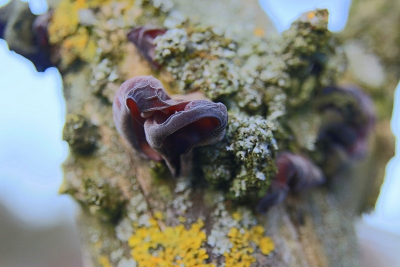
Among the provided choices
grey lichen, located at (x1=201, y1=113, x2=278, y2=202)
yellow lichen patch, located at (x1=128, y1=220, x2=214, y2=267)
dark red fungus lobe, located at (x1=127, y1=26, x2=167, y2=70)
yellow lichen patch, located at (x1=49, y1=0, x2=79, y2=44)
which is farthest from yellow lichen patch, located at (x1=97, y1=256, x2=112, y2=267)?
yellow lichen patch, located at (x1=49, y1=0, x2=79, y2=44)

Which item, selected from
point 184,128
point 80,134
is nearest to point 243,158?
point 184,128

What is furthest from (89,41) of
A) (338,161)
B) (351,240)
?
(351,240)

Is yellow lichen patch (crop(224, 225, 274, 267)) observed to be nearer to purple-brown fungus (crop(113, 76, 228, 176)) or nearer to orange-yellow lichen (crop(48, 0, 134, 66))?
purple-brown fungus (crop(113, 76, 228, 176))

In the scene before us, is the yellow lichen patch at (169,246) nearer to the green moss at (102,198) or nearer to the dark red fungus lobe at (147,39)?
the green moss at (102,198)

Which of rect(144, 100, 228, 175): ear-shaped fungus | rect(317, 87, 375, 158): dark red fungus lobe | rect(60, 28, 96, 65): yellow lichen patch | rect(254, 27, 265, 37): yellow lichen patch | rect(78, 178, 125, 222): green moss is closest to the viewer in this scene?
rect(144, 100, 228, 175): ear-shaped fungus

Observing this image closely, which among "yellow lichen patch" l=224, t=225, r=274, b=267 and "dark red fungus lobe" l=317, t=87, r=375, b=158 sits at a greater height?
"dark red fungus lobe" l=317, t=87, r=375, b=158

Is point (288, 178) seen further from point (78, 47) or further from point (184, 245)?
point (78, 47)
